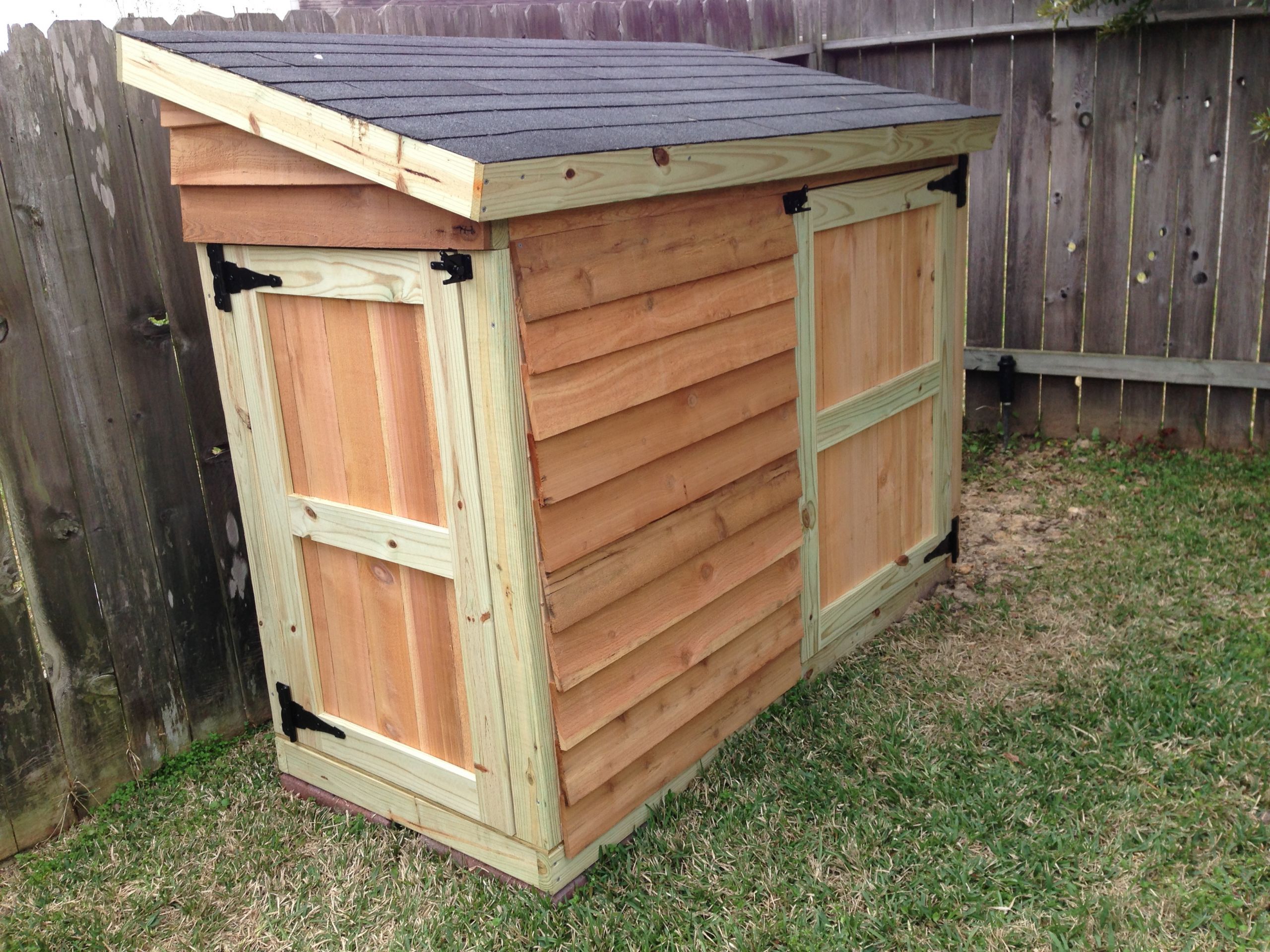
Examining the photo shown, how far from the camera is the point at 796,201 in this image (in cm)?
333

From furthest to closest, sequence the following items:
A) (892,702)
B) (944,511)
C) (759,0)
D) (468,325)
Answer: (759,0), (944,511), (892,702), (468,325)


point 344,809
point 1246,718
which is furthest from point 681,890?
point 1246,718

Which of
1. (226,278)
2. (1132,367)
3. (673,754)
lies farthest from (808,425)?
(1132,367)

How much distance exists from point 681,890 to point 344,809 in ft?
3.62

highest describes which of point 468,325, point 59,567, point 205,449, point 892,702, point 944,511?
point 468,325

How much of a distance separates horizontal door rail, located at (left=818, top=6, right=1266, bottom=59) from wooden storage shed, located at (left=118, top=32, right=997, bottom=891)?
95.0 inches

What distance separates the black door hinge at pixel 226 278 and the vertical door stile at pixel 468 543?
671 mm

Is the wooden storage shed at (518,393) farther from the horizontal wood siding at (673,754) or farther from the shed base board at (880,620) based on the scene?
the shed base board at (880,620)

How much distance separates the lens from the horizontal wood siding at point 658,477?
2580 mm

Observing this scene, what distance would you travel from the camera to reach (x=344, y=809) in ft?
10.7

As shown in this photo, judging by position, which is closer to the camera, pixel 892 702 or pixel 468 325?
pixel 468 325

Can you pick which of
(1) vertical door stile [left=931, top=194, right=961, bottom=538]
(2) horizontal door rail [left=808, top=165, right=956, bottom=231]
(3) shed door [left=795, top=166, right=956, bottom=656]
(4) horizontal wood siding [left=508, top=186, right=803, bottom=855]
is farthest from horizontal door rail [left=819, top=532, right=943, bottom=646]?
(2) horizontal door rail [left=808, top=165, right=956, bottom=231]

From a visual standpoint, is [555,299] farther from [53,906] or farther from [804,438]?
[53,906]

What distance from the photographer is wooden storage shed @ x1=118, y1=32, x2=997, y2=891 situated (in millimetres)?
2469
